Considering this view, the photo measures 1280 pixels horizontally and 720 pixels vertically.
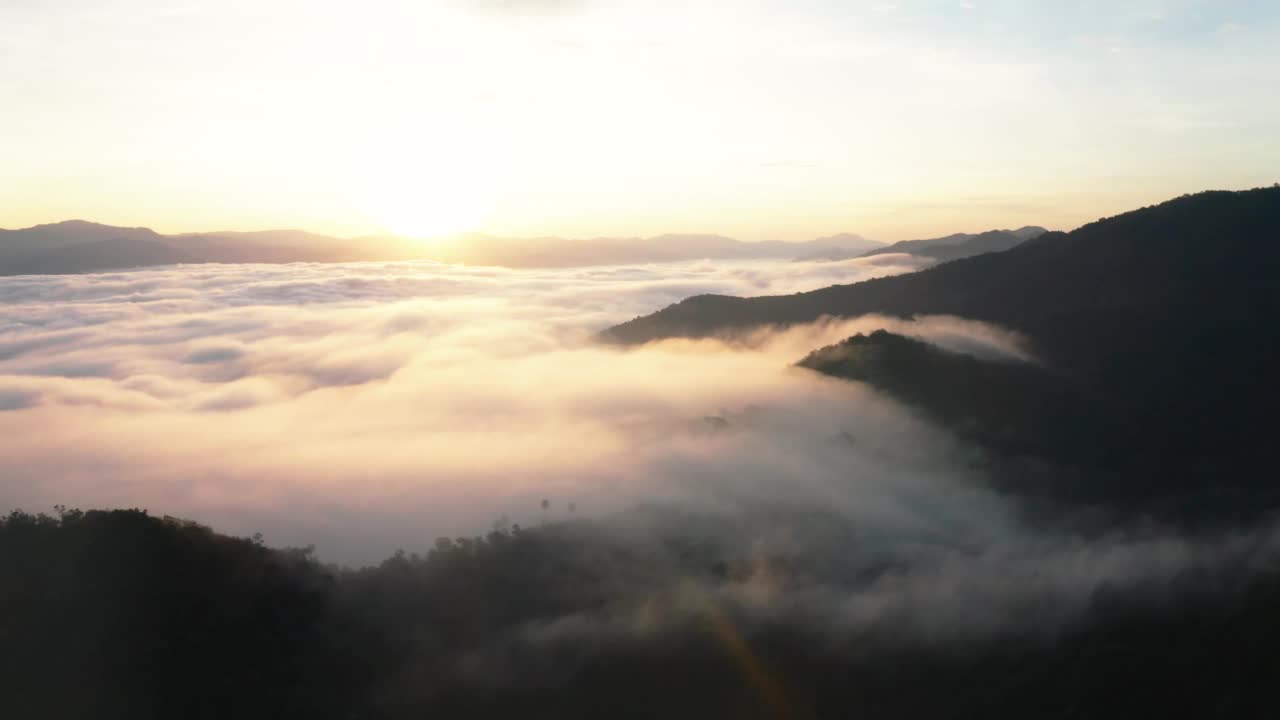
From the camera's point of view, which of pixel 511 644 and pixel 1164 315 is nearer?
pixel 511 644

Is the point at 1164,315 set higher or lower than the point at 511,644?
higher

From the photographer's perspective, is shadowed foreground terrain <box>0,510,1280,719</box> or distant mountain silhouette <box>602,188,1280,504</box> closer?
shadowed foreground terrain <box>0,510,1280,719</box>

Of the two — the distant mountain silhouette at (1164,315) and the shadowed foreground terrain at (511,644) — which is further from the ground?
the distant mountain silhouette at (1164,315)

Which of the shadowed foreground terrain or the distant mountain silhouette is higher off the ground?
the distant mountain silhouette

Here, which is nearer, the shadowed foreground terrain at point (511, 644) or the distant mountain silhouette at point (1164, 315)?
the shadowed foreground terrain at point (511, 644)
